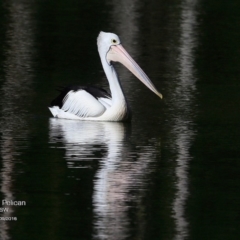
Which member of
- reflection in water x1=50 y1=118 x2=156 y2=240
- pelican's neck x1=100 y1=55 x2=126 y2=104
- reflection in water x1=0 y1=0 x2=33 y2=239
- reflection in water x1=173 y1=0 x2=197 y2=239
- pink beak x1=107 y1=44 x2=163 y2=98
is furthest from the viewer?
pink beak x1=107 y1=44 x2=163 y2=98

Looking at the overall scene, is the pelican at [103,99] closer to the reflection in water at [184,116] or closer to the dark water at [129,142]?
the dark water at [129,142]

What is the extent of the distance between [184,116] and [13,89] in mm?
2179

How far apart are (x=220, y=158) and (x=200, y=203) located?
54.2 inches

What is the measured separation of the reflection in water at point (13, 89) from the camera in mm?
7664

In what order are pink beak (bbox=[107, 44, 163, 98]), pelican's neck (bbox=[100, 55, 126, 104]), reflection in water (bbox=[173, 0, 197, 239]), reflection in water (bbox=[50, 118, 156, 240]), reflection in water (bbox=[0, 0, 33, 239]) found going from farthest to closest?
pink beak (bbox=[107, 44, 163, 98]) → pelican's neck (bbox=[100, 55, 126, 104]) → reflection in water (bbox=[0, 0, 33, 239]) → reflection in water (bbox=[173, 0, 197, 239]) → reflection in water (bbox=[50, 118, 156, 240])

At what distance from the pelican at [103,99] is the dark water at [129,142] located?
0.34 feet

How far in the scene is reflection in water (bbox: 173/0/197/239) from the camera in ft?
22.1

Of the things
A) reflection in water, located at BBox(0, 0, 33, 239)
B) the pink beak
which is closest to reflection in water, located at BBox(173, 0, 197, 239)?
the pink beak

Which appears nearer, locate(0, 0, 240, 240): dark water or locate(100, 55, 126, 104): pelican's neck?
locate(0, 0, 240, 240): dark water

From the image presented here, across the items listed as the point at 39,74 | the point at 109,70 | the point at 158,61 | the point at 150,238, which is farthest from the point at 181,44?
the point at 150,238

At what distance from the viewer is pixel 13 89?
1138 centimetres

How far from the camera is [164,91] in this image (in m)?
11.4

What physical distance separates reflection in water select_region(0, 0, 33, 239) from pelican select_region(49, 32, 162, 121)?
40 centimetres

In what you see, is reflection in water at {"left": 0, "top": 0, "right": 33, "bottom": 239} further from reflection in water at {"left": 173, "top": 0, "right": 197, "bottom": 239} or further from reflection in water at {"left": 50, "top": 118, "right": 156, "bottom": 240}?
reflection in water at {"left": 173, "top": 0, "right": 197, "bottom": 239}
